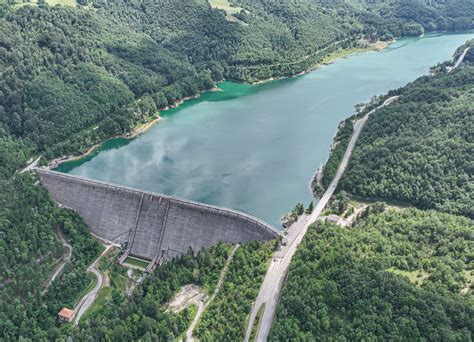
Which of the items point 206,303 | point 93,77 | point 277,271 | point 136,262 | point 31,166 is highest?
point 93,77

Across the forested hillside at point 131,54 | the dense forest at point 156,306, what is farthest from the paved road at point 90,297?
the forested hillside at point 131,54

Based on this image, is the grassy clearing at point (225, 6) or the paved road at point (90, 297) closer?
the paved road at point (90, 297)

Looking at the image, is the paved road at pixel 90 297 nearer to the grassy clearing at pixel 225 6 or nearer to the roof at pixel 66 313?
the roof at pixel 66 313

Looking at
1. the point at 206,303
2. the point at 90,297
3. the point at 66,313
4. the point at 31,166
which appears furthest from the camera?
the point at 31,166

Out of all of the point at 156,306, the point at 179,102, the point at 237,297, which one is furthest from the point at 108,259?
the point at 179,102

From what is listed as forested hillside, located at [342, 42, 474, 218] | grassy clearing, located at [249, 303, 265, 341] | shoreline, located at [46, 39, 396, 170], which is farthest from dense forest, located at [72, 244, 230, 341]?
shoreline, located at [46, 39, 396, 170]

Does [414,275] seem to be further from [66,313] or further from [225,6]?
[225,6]
